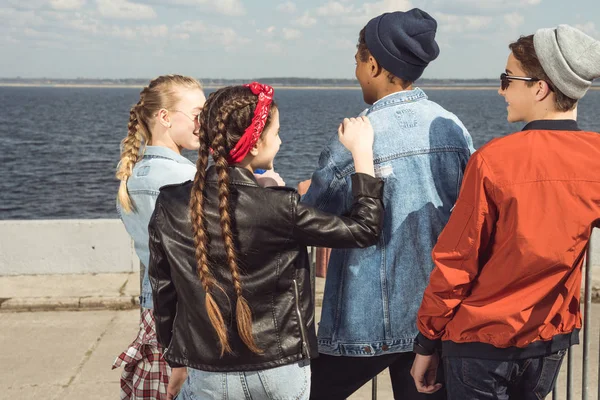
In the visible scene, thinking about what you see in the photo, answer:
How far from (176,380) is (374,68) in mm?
1315

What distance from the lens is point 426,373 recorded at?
264 centimetres

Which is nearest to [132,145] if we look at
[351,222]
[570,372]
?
[351,222]

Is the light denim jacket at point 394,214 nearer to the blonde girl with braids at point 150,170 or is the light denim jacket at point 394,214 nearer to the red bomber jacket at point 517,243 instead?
the red bomber jacket at point 517,243

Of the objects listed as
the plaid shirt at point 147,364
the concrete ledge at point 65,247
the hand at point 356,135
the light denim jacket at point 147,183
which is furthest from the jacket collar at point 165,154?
the concrete ledge at point 65,247

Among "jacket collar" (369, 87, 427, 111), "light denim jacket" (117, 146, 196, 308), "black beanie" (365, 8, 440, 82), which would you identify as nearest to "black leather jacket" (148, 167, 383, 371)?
"jacket collar" (369, 87, 427, 111)

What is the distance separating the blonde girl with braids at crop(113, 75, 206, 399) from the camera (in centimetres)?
310

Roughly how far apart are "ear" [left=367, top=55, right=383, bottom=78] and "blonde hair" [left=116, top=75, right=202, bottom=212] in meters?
0.88

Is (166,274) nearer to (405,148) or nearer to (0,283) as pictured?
(405,148)

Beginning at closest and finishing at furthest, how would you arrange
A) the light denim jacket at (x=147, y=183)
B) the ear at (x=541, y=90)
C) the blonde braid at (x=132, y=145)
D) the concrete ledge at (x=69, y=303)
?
the ear at (x=541, y=90)
the light denim jacket at (x=147, y=183)
the blonde braid at (x=132, y=145)
the concrete ledge at (x=69, y=303)

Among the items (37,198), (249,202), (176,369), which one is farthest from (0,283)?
(37,198)

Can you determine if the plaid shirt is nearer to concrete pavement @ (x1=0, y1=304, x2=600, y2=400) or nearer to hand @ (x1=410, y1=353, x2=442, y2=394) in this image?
hand @ (x1=410, y1=353, x2=442, y2=394)

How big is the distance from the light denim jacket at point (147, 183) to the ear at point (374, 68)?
0.84m

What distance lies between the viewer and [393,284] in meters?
2.71

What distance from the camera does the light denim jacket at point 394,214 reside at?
269cm
